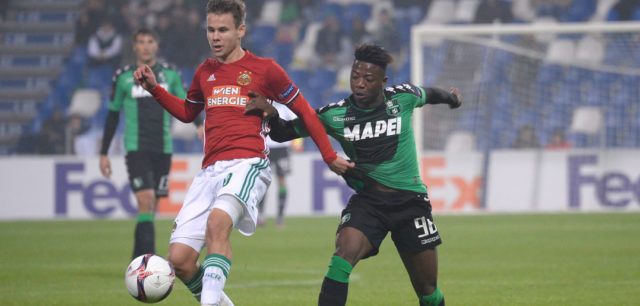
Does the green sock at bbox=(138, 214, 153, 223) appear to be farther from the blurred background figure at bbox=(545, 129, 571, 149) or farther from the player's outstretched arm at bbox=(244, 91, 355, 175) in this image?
the blurred background figure at bbox=(545, 129, 571, 149)

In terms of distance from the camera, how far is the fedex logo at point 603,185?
663 inches

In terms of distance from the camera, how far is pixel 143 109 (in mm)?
8891

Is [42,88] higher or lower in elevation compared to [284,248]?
Answer: higher

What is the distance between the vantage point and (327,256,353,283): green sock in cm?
496

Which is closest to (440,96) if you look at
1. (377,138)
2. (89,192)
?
(377,138)

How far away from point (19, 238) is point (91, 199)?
388 centimetres

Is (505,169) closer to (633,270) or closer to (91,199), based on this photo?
(91,199)

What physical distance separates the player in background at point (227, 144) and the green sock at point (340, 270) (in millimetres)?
515

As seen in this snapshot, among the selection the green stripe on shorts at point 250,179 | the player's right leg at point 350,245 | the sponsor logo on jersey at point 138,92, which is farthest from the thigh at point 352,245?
the sponsor logo on jersey at point 138,92

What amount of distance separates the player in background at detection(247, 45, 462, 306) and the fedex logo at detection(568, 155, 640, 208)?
12091 millimetres

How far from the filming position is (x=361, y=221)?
518cm

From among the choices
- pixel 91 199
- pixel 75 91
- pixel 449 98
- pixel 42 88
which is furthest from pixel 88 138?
pixel 449 98

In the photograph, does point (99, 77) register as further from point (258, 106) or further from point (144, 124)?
point (258, 106)

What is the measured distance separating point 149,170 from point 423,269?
4.11 m
